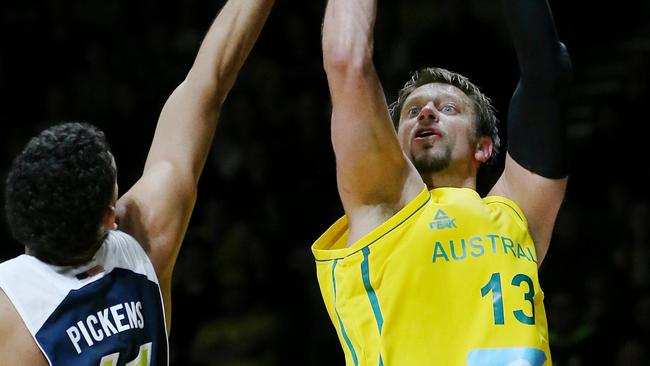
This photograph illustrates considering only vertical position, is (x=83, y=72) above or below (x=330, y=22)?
below

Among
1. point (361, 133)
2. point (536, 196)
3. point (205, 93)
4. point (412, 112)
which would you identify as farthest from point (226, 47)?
point (536, 196)

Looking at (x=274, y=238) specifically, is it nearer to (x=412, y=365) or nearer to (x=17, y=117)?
(x=17, y=117)

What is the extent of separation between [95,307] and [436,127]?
138cm

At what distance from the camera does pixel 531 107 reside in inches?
141

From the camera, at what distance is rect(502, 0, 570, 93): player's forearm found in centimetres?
351

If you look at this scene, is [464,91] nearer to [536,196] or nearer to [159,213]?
[536,196]

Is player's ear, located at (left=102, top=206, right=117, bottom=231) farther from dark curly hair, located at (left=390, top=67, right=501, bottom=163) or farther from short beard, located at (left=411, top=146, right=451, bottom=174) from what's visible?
dark curly hair, located at (left=390, top=67, right=501, bottom=163)

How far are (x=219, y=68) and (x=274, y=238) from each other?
450 centimetres

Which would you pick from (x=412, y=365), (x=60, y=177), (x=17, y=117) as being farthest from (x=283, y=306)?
(x=60, y=177)

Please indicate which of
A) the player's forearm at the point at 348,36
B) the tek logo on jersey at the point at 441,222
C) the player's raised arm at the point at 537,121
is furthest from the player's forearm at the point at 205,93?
the player's raised arm at the point at 537,121

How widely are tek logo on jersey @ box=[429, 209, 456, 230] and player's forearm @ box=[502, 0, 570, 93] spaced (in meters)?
0.52

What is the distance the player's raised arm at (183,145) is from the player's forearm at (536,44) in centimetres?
81

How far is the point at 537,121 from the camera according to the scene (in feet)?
11.7

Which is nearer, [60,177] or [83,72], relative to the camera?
[60,177]
